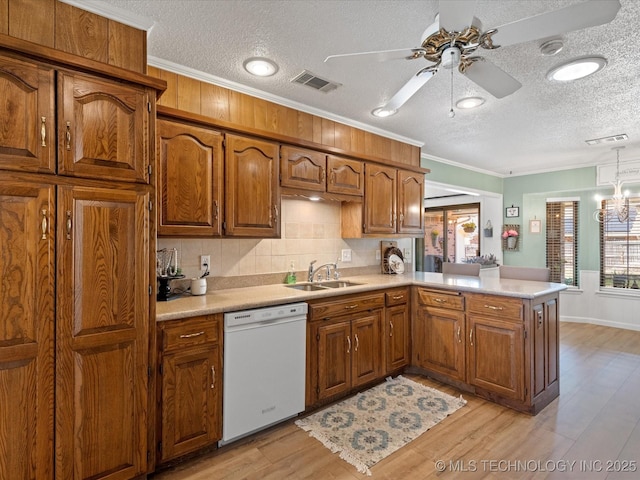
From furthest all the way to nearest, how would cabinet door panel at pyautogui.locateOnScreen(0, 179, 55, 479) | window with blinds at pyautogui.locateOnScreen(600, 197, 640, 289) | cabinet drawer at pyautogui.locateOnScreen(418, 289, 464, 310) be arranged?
1. window with blinds at pyautogui.locateOnScreen(600, 197, 640, 289)
2. cabinet drawer at pyautogui.locateOnScreen(418, 289, 464, 310)
3. cabinet door panel at pyautogui.locateOnScreen(0, 179, 55, 479)

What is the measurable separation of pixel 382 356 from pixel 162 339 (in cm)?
198

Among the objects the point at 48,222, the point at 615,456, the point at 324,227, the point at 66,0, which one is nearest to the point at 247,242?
the point at 324,227

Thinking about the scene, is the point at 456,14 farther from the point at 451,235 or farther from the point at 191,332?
the point at 451,235

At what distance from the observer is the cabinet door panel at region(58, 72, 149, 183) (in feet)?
5.40

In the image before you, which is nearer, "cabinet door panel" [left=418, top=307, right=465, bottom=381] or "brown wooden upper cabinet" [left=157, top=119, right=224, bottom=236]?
"brown wooden upper cabinet" [left=157, top=119, right=224, bottom=236]

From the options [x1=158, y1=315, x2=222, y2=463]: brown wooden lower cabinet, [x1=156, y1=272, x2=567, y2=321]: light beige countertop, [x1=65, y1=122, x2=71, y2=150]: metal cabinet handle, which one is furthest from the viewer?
[x1=156, y1=272, x2=567, y2=321]: light beige countertop

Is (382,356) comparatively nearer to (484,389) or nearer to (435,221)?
(484,389)

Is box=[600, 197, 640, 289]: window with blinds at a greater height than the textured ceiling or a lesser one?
lesser

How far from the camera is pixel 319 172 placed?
3.11 meters

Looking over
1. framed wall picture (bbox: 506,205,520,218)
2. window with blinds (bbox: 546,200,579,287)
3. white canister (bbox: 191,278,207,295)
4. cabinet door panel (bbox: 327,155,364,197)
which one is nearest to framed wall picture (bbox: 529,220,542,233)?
window with blinds (bbox: 546,200,579,287)

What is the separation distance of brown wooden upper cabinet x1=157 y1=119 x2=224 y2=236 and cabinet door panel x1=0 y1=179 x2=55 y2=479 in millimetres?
714

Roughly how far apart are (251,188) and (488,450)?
246cm

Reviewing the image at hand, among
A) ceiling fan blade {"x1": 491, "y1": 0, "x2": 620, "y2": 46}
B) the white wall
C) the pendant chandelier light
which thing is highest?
ceiling fan blade {"x1": 491, "y1": 0, "x2": 620, "y2": 46}

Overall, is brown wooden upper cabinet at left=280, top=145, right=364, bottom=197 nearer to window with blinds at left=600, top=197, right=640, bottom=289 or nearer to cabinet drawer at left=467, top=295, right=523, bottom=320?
cabinet drawer at left=467, top=295, right=523, bottom=320
